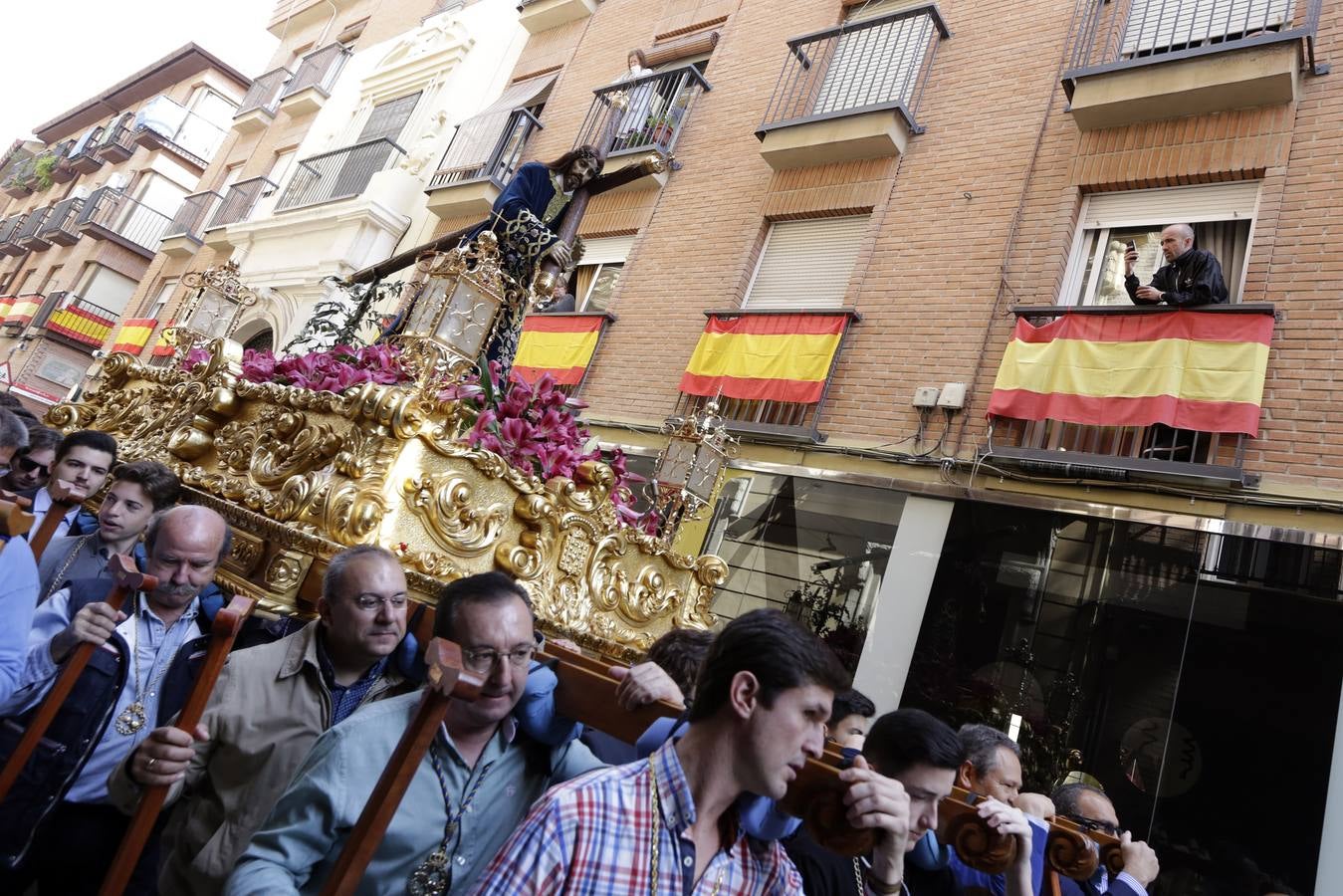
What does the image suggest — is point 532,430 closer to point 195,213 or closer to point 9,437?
point 9,437

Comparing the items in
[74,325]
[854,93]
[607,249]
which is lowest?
[74,325]

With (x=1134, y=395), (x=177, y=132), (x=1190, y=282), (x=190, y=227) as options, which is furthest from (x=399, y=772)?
(x=177, y=132)

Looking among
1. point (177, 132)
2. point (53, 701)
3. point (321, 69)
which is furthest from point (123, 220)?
point (53, 701)

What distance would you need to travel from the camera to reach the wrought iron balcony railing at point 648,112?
9766 mm

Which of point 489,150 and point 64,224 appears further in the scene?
point 64,224

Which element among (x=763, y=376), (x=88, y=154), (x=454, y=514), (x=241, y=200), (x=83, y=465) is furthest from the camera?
(x=88, y=154)

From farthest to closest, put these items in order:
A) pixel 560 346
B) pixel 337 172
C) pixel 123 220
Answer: pixel 123 220 → pixel 337 172 → pixel 560 346

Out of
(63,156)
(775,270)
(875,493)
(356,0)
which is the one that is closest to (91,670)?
(875,493)

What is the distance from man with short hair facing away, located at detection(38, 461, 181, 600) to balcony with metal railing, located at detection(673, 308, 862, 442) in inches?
177

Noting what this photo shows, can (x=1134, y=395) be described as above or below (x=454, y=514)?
above

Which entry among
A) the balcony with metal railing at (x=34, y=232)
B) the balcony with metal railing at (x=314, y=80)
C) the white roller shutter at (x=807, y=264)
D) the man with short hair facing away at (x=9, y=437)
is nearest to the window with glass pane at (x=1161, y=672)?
the white roller shutter at (x=807, y=264)

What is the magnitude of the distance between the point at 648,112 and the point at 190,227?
1171cm

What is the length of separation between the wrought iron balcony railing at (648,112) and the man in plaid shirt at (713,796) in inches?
357

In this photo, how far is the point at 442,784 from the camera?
1358 millimetres
